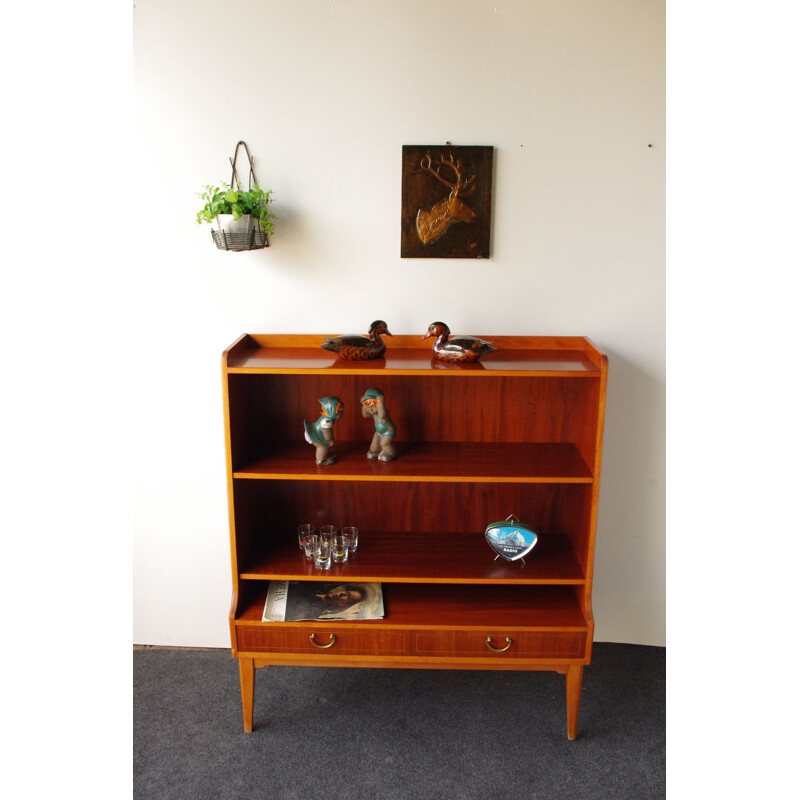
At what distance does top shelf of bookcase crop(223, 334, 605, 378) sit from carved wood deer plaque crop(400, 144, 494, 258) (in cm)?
33

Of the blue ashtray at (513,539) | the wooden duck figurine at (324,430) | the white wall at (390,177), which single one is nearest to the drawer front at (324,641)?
the blue ashtray at (513,539)

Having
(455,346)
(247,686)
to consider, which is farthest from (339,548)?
(455,346)

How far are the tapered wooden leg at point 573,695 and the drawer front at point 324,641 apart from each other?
58 centimetres

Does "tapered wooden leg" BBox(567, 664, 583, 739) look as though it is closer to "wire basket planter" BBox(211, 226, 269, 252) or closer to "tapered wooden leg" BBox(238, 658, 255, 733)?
"tapered wooden leg" BBox(238, 658, 255, 733)

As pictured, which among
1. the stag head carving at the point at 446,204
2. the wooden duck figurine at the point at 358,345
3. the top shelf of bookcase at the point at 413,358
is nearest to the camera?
the top shelf of bookcase at the point at 413,358

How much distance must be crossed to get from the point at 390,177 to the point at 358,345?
2.04 ft

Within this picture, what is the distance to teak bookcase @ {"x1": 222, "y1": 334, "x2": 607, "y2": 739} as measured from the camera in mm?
2248

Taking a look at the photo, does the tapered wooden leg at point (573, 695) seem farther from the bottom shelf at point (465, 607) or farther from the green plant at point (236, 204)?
the green plant at point (236, 204)

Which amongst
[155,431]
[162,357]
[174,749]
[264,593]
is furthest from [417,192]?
[174,749]

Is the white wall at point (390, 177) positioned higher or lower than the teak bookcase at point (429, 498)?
higher

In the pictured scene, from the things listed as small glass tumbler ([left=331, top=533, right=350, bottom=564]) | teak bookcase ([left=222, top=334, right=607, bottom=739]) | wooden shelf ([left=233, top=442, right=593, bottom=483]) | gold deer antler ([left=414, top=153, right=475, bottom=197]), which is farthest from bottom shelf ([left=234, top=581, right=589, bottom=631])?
gold deer antler ([left=414, top=153, right=475, bottom=197])

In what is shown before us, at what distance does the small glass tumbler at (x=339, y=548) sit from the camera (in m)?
2.39

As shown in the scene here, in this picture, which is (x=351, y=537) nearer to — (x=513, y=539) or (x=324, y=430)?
(x=324, y=430)

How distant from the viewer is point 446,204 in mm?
2369
